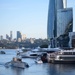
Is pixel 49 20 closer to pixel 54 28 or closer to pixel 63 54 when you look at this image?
pixel 54 28

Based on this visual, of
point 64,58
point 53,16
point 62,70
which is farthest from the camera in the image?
point 53,16

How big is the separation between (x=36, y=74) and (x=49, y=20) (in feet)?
465

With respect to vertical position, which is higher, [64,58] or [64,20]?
[64,20]

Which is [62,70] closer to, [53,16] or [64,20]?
[64,20]

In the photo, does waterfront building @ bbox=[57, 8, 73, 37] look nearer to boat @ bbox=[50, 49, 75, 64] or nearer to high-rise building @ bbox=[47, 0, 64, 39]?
high-rise building @ bbox=[47, 0, 64, 39]

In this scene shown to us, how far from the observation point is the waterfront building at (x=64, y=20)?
532 ft

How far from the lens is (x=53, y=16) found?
181 m

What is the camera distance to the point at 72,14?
163750mm

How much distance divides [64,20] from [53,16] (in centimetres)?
1870

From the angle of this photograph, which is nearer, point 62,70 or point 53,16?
point 62,70

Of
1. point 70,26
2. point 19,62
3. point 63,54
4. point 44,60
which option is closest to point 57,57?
point 63,54

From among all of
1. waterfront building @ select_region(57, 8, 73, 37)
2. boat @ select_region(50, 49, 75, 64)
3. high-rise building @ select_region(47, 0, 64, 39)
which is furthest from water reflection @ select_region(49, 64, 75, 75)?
high-rise building @ select_region(47, 0, 64, 39)

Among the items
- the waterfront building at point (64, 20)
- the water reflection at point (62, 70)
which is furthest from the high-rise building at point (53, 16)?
the water reflection at point (62, 70)

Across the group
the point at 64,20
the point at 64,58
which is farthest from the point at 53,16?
the point at 64,58
